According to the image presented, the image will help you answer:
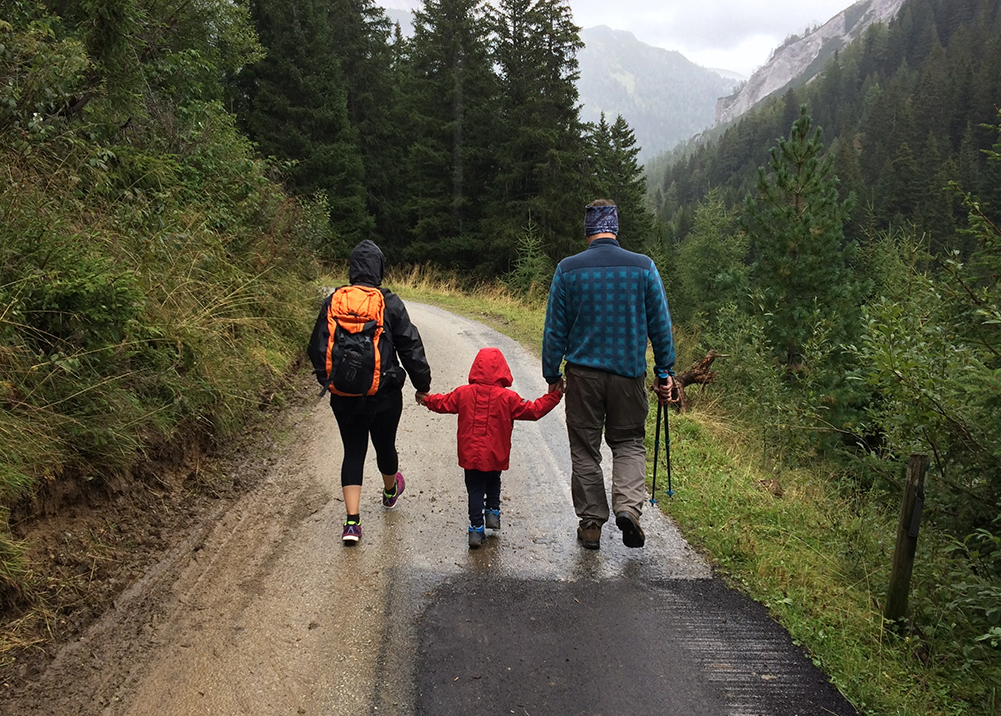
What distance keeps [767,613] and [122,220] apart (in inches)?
266

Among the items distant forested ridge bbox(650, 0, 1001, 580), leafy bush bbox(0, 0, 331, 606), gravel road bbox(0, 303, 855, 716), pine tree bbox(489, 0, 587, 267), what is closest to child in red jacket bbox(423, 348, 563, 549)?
gravel road bbox(0, 303, 855, 716)

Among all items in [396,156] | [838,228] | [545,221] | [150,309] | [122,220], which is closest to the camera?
[150,309]

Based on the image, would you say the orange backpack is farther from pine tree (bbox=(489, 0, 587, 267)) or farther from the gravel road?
pine tree (bbox=(489, 0, 587, 267))

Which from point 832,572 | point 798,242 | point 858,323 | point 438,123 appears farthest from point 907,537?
point 438,123

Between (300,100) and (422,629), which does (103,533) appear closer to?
(422,629)

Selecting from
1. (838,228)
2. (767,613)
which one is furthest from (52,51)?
(838,228)

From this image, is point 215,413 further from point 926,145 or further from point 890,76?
point 890,76

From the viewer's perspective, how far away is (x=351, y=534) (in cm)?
421

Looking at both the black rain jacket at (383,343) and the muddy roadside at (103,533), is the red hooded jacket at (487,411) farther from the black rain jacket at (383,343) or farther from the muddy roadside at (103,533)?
the muddy roadside at (103,533)

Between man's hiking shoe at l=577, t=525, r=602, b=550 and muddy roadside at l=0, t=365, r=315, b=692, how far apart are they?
2553mm

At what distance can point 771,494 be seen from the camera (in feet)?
18.0

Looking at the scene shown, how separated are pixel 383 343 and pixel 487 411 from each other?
33.2 inches

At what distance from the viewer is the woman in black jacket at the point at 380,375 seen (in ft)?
13.4

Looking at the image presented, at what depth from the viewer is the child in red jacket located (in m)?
4.19
